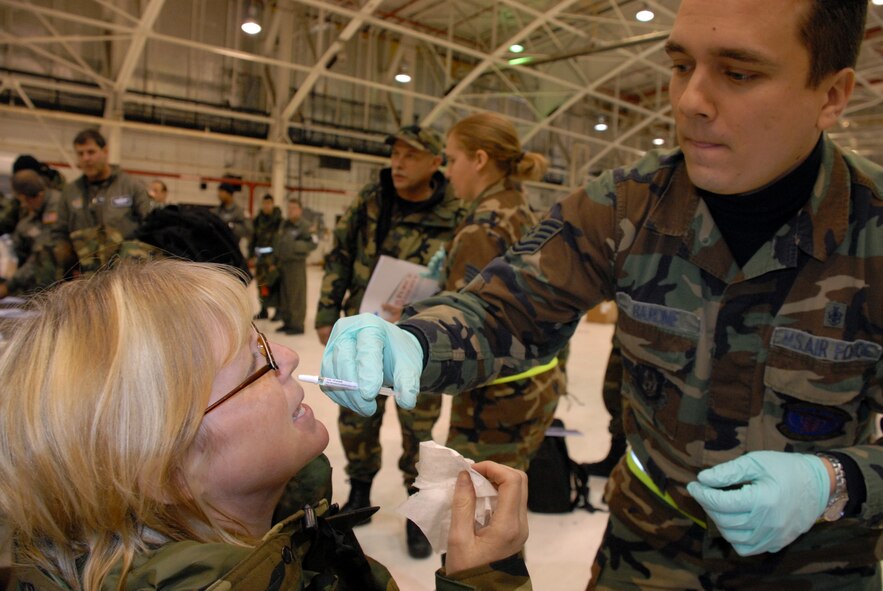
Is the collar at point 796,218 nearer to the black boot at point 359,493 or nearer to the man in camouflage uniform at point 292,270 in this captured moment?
the black boot at point 359,493

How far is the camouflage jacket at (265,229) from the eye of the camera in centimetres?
684

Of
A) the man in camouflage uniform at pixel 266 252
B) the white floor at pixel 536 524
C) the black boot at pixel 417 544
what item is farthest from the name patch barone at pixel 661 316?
the man in camouflage uniform at pixel 266 252

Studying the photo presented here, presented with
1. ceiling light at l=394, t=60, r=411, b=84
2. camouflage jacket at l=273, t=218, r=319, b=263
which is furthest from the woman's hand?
ceiling light at l=394, t=60, r=411, b=84

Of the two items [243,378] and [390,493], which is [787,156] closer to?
[243,378]

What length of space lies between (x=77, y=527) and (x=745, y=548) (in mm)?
978

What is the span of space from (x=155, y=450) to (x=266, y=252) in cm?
588

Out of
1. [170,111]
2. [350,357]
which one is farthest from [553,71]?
[350,357]

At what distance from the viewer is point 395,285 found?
2.35 metres

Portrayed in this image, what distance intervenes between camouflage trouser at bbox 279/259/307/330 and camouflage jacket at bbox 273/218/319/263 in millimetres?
76

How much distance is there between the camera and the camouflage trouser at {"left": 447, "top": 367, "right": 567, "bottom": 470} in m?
1.87

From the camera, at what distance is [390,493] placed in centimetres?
271

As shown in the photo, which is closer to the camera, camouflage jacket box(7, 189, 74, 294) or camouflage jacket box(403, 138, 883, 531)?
camouflage jacket box(403, 138, 883, 531)

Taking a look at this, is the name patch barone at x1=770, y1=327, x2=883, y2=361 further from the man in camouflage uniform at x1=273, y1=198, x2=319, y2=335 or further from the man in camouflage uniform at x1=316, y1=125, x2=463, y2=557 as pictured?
the man in camouflage uniform at x1=273, y1=198, x2=319, y2=335

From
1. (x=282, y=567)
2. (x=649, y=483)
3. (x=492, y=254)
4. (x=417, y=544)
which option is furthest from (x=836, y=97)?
(x=417, y=544)
